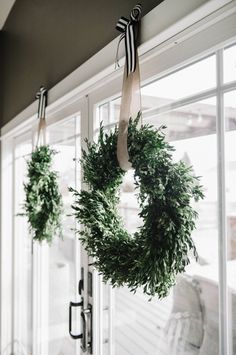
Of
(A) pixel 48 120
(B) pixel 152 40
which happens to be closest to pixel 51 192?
(A) pixel 48 120

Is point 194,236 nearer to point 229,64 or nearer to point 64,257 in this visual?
point 229,64

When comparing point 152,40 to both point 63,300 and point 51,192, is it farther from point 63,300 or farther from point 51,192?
point 63,300

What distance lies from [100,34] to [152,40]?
15.5 inches

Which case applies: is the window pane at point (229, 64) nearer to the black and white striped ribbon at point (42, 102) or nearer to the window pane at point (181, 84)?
the window pane at point (181, 84)

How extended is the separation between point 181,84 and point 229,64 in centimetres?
19

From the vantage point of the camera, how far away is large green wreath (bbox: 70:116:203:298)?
31.9 inches

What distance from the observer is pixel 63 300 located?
1910mm

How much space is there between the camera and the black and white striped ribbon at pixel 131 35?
994 millimetres

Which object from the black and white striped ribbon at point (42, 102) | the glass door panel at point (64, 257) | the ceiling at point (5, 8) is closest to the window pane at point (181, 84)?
the glass door panel at point (64, 257)

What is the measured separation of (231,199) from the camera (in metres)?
0.88

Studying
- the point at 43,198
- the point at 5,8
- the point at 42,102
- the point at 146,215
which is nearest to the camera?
the point at 146,215

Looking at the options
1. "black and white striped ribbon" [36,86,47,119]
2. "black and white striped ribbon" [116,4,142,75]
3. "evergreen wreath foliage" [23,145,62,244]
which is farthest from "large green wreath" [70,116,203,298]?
"black and white striped ribbon" [36,86,47,119]

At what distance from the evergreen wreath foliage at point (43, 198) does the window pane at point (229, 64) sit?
3.38ft

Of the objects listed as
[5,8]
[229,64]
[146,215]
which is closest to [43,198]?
[146,215]
